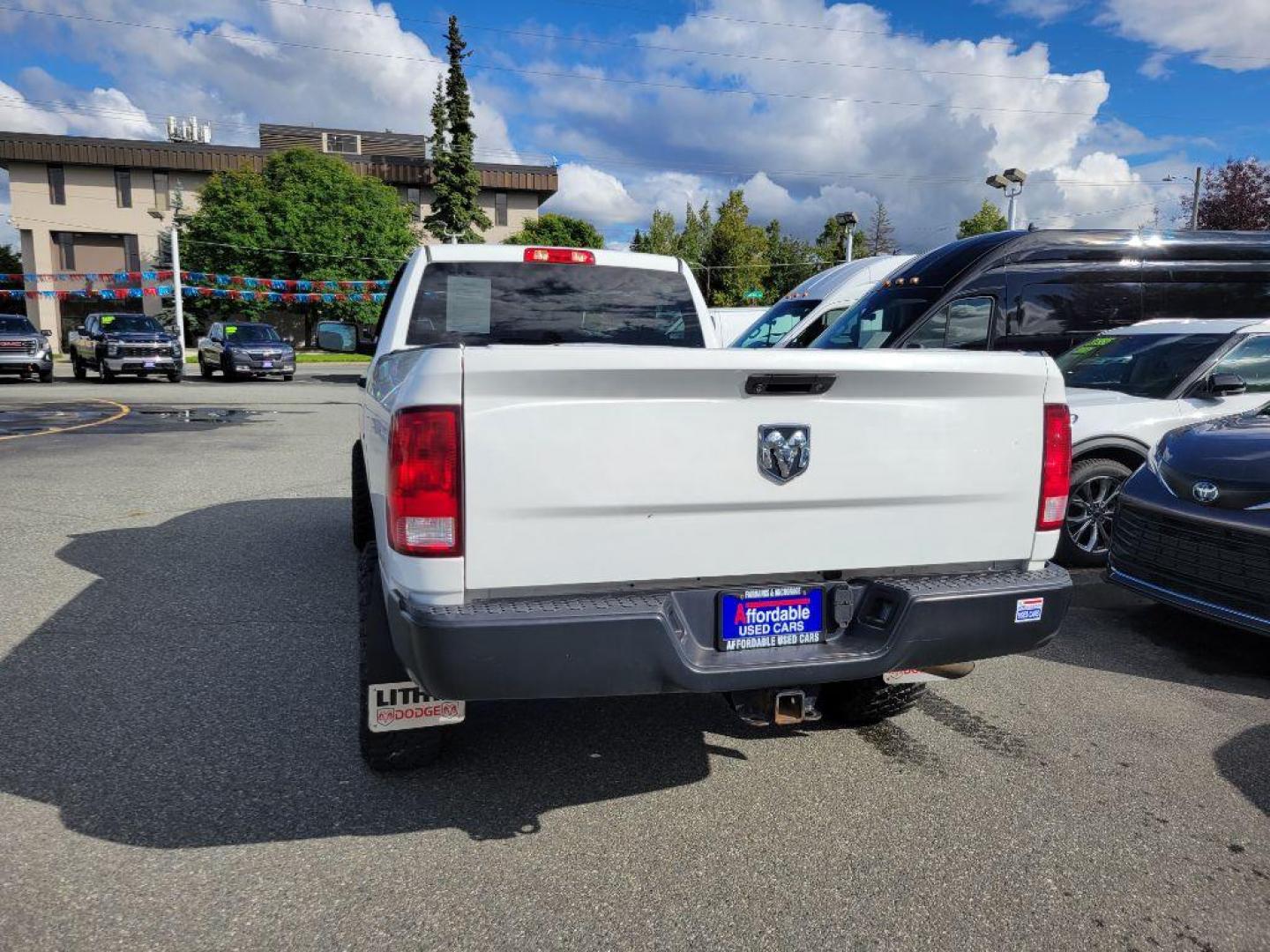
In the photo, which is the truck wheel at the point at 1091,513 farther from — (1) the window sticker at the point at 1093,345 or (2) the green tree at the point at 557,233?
(2) the green tree at the point at 557,233

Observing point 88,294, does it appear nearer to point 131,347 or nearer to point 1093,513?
point 131,347

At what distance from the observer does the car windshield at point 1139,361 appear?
6.52m

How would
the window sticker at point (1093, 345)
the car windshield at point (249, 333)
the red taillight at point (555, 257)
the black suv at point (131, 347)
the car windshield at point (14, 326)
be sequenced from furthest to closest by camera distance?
the car windshield at point (249, 333)
the black suv at point (131, 347)
the car windshield at point (14, 326)
the window sticker at point (1093, 345)
the red taillight at point (555, 257)

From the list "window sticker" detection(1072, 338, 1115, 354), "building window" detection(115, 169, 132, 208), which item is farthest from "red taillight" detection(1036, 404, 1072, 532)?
"building window" detection(115, 169, 132, 208)

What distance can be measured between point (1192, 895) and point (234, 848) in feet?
9.33

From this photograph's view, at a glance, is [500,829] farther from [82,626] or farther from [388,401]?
[82,626]

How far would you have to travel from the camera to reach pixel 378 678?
291cm

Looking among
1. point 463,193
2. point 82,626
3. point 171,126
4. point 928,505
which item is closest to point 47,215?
point 171,126

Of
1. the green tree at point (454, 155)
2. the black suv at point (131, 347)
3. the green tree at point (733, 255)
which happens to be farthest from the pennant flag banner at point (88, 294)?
the green tree at point (733, 255)

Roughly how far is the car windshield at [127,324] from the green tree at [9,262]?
50.4m

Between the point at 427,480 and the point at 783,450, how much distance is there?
3.44ft

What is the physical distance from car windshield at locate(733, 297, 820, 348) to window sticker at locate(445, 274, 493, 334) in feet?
34.0

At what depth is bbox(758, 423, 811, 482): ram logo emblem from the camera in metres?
2.65

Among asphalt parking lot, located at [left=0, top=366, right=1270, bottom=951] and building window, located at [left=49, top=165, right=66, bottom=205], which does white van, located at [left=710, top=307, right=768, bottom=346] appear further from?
building window, located at [left=49, top=165, right=66, bottom=205]
